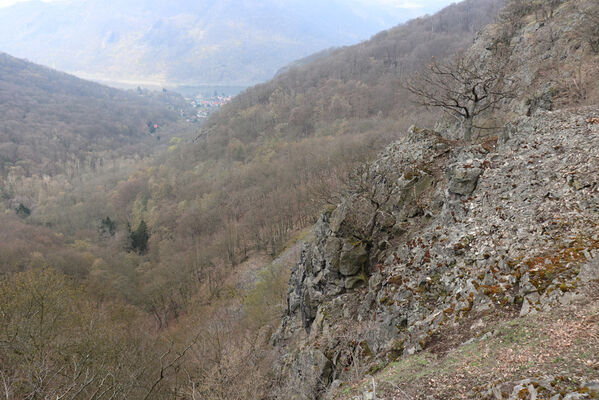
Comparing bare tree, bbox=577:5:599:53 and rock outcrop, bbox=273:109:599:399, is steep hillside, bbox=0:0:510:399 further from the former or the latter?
bare tree, bbox=577:5:599:53

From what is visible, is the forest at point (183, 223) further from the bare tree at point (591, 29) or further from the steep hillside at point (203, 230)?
the steep hillside at point (203, 230)

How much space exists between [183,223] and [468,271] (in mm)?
73107

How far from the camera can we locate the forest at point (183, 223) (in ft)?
63.1

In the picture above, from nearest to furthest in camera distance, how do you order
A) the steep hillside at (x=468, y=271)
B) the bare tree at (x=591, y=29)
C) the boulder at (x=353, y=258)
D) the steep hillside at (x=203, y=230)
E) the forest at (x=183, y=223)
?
the steep hillside at (x=468, y=271) → the boulder at (x=353, y=258) → the forest at (x=183, y=223) → the steep hillside at (x=203, y=230) → the bare tree at (x=591, y=29)

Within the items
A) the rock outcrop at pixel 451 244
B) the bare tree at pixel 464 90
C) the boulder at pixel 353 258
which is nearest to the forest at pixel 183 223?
the rock outcrop at pixel 451 244

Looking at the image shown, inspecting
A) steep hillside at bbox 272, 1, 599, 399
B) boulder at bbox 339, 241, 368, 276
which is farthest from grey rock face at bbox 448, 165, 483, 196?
boulder at bbox 339, 241, 368, 276

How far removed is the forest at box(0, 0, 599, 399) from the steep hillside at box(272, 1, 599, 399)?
149 inches

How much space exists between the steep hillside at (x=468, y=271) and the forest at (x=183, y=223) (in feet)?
12.4

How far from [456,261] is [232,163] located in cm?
11055

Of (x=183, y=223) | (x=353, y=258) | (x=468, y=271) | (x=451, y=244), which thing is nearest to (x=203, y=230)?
(x=183, y=223)

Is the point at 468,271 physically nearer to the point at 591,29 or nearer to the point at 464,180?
the point at 464,180

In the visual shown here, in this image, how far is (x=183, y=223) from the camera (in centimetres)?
7500

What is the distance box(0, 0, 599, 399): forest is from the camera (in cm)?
1922

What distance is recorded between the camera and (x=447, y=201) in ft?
43.3
